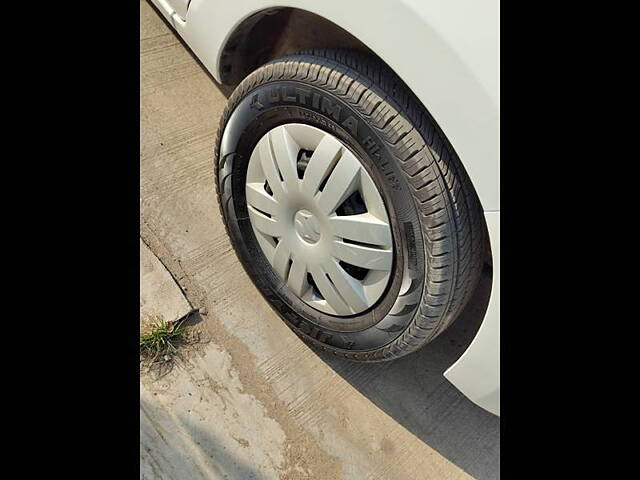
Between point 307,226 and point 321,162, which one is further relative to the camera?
point 307,226

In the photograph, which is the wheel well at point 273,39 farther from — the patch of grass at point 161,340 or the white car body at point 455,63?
the patch of grass at point 161,340

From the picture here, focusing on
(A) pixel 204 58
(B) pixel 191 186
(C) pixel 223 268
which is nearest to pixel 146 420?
(C) pixel 223 268

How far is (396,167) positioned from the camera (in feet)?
5.20

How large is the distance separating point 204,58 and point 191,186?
0.58 m

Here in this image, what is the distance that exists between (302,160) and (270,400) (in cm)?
91

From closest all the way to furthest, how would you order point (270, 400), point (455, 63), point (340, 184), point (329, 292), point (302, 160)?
point (455, 63)
point (340, 184)
point (302, 160)
point (329, 292)
point (270, 400)

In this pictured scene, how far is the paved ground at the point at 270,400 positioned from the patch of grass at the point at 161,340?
0.26 feet

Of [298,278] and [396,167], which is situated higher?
[396,167]

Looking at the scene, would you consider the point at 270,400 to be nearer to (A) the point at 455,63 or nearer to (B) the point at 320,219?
(B) the point at 320,219

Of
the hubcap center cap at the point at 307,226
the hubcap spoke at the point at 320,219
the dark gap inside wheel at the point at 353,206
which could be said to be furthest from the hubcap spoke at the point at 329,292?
the dark gap inside wheel at the point at 353,206

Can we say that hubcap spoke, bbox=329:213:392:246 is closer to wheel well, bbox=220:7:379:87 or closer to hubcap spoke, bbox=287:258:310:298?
hubcap spoke, bbox=287:258:310:298

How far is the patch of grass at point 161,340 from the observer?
87.2 inches

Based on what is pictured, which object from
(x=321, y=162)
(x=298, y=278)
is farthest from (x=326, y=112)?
(x=298, y=278)

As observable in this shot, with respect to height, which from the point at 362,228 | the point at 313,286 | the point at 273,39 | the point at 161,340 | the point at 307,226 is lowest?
the point at 161,340
